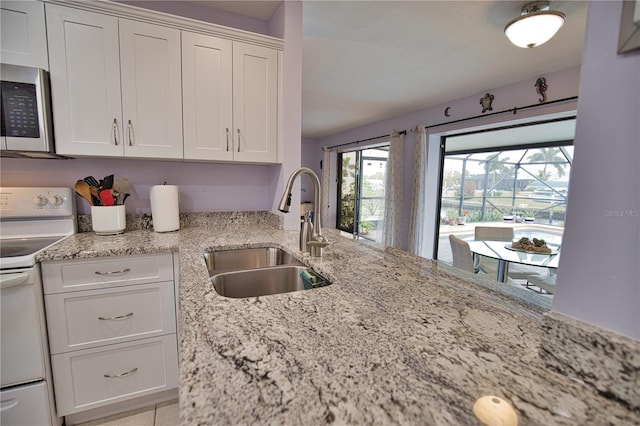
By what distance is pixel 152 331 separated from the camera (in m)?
1.56

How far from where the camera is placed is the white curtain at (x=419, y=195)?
399 cm

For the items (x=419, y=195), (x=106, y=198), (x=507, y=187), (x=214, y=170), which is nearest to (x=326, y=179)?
(x=419, y=195)

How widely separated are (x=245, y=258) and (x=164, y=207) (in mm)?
694

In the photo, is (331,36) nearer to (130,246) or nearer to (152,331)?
(130,246)

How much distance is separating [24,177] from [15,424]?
1370mm

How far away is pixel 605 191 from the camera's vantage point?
0.48m

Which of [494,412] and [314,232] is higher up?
[314,232]

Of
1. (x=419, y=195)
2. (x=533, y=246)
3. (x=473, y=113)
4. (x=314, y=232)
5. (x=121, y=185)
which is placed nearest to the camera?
(x=314, y=232)

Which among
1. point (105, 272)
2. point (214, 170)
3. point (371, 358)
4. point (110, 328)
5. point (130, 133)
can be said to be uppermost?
point (130, 133)

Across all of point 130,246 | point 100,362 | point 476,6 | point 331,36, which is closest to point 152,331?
point 100,362

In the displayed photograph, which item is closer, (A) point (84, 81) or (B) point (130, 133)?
(A) point (84, 81)

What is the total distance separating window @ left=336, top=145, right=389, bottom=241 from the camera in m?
5.86

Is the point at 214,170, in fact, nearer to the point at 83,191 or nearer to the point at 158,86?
the point at 158,86

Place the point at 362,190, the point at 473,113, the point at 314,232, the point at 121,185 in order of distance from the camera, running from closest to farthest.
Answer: the point at 314,232, the point at 121,185, the point at 473,113, the point at 362,190
